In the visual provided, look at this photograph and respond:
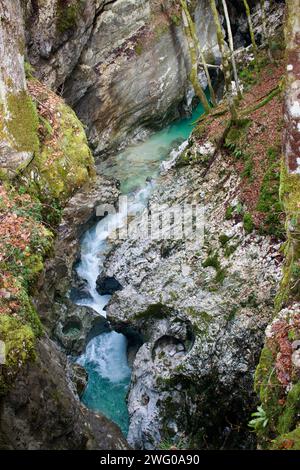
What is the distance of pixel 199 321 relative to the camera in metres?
10.7

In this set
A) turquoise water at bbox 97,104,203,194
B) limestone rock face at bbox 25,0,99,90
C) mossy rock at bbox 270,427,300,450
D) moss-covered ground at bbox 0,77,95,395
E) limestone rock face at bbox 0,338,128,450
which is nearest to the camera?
mossy rock at bbox 270,427,300,450

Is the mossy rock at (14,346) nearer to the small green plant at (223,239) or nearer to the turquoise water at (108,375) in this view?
the turquoise water at (108,375)

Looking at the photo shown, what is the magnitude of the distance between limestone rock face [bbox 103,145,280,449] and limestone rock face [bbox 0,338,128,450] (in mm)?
1538

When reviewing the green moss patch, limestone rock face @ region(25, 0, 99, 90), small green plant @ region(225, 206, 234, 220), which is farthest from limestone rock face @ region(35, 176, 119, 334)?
the green moss patch

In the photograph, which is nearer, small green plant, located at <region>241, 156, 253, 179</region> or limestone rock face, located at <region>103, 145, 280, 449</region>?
limestone rock face, located at <region>103, 145, 280, 449</region>

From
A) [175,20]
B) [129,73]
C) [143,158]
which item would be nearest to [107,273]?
[143,158]

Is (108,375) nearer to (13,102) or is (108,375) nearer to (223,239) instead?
(223,239)

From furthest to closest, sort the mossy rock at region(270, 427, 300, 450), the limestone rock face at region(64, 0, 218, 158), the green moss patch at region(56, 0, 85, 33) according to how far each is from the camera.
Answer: the limestone rock face at region(64, 0, 218, 158) → the green moss patch at region(56, 0, 85, 33) → the mossy rock at region(270, 427, 300, 450)

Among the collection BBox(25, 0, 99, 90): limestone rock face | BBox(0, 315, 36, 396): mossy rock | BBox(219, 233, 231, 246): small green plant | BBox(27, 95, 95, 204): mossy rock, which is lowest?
BBox(219, 233, 231, 246): small green plant

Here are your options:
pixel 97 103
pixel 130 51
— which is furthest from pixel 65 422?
pixel 130 51

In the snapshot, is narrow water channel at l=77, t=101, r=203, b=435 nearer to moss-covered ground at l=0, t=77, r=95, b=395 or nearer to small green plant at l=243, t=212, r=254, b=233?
moss-covered ground at l=0, t=77, r=95, b=395

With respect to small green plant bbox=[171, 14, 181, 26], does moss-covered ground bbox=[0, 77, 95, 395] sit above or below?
below

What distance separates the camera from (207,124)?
52.3 ft

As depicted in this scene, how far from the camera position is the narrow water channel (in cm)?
1182
